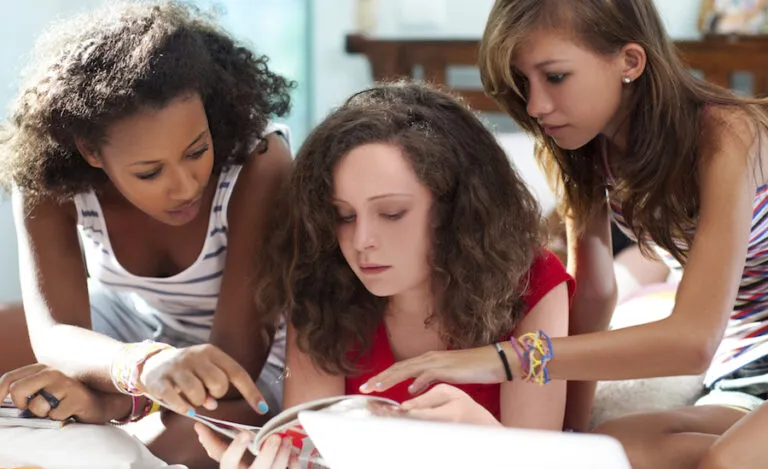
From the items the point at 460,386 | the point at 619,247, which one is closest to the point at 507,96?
the point at 460,386

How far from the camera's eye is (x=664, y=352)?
122 cm

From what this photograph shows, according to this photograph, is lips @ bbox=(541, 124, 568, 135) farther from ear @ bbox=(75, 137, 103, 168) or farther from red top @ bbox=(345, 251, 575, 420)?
ear @ bbox=(75, 137, 103, 168)

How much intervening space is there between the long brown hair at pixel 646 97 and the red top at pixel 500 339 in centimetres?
17

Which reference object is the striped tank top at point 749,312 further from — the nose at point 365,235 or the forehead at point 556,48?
the nose at point 365,235

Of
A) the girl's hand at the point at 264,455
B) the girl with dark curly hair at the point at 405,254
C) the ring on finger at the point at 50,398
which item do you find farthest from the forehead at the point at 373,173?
the ring on finger at the point at 50,398

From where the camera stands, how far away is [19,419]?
126cm

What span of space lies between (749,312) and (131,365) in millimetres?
957

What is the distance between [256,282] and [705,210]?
25.3 inches

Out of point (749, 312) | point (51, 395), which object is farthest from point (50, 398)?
point (749, 312)

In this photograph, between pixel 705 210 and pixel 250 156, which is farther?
pixel 250 156

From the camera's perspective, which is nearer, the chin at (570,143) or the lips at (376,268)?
the lips at (376,268)

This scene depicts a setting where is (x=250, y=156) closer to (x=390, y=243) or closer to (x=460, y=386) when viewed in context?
(x=390, y=243)

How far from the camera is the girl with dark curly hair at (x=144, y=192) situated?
1.36m

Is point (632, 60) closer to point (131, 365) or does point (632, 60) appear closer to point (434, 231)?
point (434, 231)
